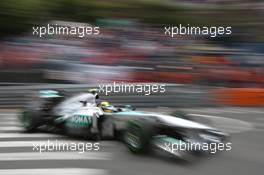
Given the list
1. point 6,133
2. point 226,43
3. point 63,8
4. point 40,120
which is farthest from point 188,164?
point 63,8

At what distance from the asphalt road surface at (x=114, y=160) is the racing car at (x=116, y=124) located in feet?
0.46

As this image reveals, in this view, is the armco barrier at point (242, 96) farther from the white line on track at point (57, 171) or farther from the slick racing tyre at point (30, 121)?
the white line on track at point (57, 171)

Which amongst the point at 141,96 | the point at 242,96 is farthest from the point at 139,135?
the point at 242,96

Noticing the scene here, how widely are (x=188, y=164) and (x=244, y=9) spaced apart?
1097cm

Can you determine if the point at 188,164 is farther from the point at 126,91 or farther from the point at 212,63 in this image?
the point at 212,63

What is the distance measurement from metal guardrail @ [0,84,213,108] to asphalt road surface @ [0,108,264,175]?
5.68 ft

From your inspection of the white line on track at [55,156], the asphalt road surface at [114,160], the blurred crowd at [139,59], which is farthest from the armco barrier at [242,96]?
the white line on track at [55,156]

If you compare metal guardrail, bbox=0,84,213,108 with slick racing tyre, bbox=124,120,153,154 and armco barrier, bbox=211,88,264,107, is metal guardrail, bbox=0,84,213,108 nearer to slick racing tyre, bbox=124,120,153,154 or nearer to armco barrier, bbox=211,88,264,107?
armco barrier, bbox=211,88,264,107

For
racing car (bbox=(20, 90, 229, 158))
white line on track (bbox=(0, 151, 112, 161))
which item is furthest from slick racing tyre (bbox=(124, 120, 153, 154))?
white line on track (bbox=(0, 151, 112, 161))

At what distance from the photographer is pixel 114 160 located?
6.31m

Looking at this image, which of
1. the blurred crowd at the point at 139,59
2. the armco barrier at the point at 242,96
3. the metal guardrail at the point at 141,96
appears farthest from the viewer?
the armco barrier at the point at 242,96

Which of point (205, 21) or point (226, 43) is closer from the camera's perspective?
point (226, 43)

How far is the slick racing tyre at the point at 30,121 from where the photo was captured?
7.60 metres

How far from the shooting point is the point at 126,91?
368 inches
